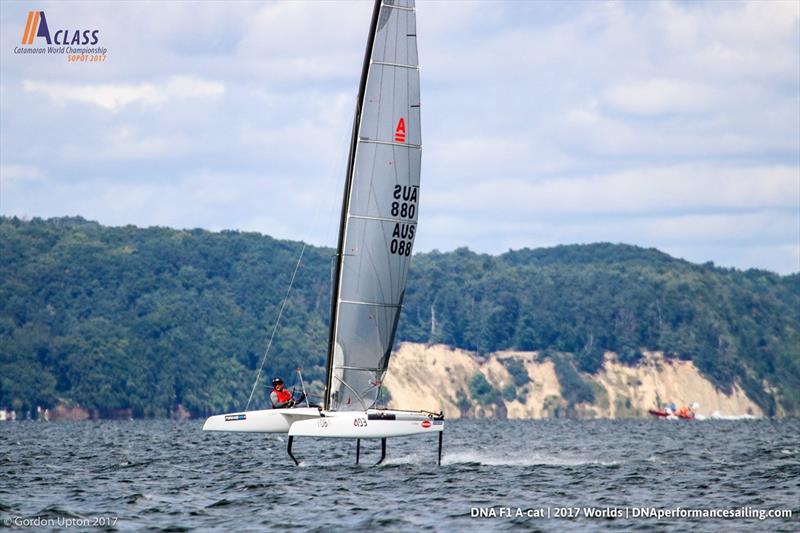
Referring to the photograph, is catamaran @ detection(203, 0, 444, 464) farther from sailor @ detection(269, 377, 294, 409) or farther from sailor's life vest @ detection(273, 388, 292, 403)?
sailor's life vest @ detection(273, 388, 292, 403)

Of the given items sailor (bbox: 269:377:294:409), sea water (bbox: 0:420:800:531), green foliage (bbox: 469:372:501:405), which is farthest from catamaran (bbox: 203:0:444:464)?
green foliage (bbox: 469:372:501:405)

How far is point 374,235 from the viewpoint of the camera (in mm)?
37281

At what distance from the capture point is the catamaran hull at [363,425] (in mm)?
35688

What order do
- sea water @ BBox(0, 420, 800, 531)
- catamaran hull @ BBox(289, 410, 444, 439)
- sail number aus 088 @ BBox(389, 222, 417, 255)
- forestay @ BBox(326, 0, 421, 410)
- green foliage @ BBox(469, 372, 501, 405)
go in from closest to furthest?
sea water @ BBox(0, 420, 800, 531)
catamaran hull @ BBox(289, 410, 444, 439)
forestay @ BBox(326, 0, 421, 410)
sail number aus 088 @ BBox(389, 222, 417, 255)
green foliage @ BBox(469, 372, 501, 405)

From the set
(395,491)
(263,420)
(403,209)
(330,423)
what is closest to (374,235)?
(403,209)

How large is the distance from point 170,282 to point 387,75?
6525 inches

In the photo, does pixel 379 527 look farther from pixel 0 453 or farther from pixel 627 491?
pixel 0 453

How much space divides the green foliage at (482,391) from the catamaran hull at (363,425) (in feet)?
519

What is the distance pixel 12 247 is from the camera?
18962 cm

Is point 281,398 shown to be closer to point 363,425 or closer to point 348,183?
point 363,425

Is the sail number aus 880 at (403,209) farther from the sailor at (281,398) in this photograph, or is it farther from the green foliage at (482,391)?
the green foliage at (482,391)

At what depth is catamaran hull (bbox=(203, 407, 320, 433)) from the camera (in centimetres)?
3656

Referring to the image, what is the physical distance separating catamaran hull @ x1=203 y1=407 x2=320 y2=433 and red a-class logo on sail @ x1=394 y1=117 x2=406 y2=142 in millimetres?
7523

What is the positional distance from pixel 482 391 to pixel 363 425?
162m
